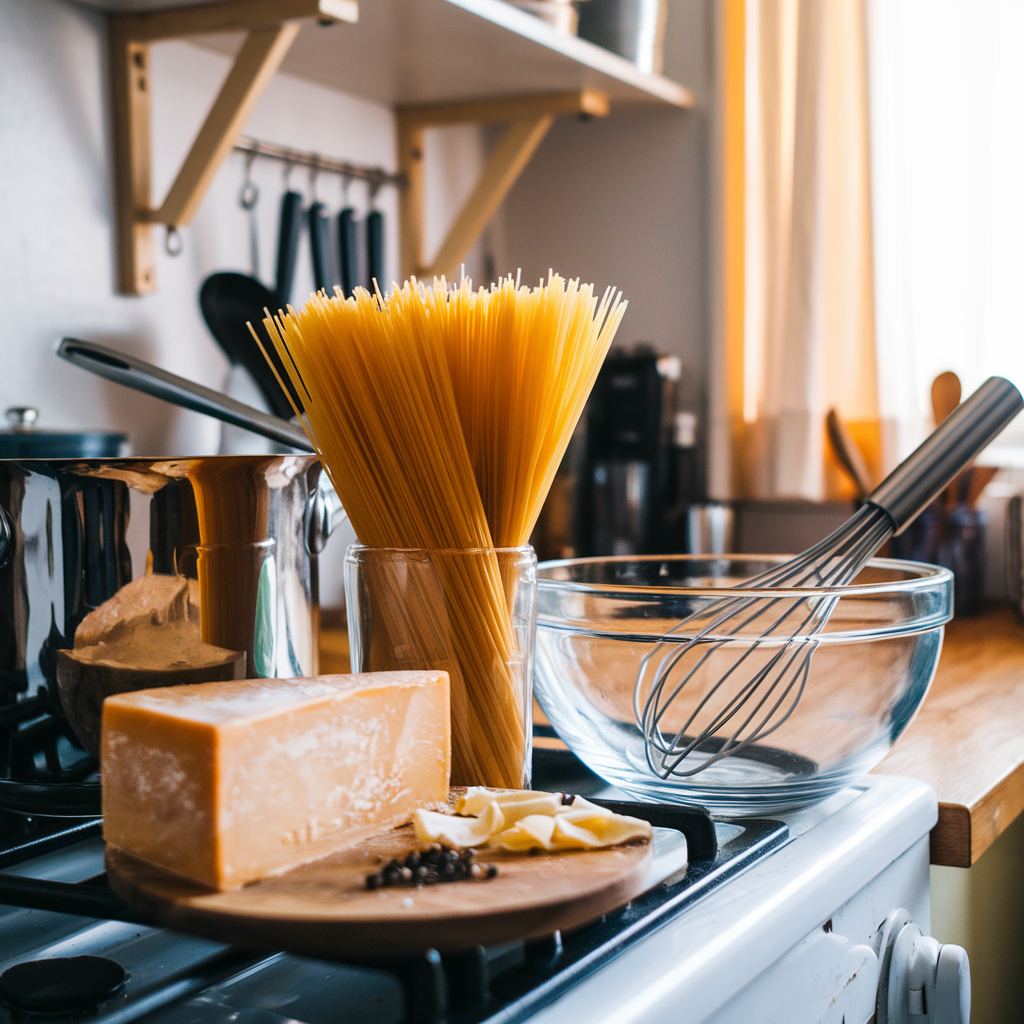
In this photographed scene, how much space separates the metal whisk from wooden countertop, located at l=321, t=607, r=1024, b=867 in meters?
0.14

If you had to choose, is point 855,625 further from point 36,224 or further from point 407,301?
point 36,224

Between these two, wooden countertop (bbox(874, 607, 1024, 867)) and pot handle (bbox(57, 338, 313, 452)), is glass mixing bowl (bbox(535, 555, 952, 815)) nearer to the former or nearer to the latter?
wooden countertop (bbox(874, 607, 1024, 867))

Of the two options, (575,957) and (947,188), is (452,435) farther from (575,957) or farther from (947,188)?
(947,188)

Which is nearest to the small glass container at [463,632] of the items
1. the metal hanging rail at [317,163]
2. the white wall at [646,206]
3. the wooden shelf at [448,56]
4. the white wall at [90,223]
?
the white wall at [90,223]

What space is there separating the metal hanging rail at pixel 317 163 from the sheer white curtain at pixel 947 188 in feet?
1.99

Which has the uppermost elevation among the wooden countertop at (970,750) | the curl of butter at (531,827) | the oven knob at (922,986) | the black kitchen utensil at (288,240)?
the black kitchen utensil at (288,240)

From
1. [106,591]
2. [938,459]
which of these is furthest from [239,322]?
[938,459]

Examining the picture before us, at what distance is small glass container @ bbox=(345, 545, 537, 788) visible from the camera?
0.52m

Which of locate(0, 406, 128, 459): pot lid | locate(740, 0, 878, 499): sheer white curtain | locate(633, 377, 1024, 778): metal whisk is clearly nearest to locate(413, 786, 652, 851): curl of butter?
locate(633, 377, 1024, 778): metal whisk

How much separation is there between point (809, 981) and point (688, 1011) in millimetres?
119

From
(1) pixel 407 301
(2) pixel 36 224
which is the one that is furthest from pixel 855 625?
(2) pixel 36 224

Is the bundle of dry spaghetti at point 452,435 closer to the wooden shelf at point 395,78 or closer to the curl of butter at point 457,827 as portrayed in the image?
the curl of butter at point 457,827

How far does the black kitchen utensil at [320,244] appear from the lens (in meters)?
1.30

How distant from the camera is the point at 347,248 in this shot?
1.35 meters
